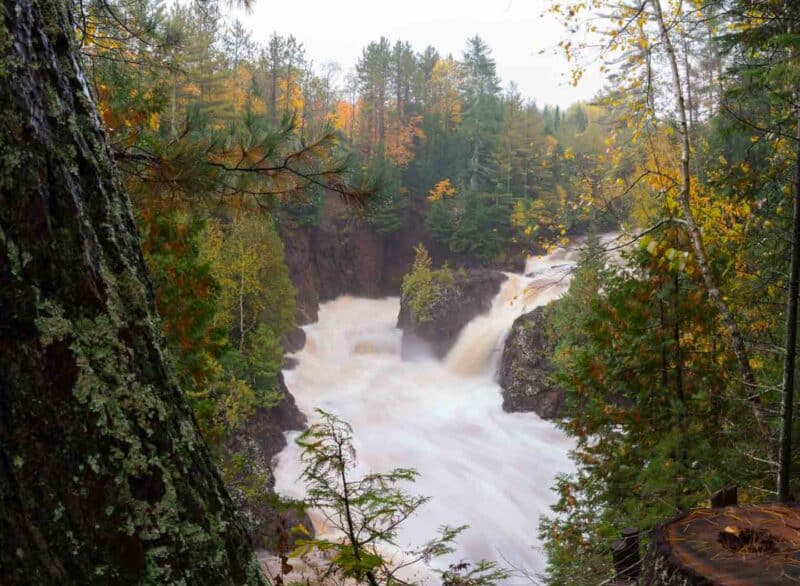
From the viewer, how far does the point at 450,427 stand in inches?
685

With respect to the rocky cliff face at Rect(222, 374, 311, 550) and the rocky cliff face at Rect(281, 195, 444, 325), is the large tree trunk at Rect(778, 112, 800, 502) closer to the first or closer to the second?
the rocky cliff face at Rect(222, 374, 311, 550)

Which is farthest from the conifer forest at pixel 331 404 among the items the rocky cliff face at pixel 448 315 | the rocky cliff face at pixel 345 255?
the rocky cliff face at pixel 345 255

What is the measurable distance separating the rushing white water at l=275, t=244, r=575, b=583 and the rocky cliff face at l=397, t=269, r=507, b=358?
42 centimetres

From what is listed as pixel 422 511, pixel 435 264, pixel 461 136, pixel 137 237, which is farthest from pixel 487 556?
pixel 461 136

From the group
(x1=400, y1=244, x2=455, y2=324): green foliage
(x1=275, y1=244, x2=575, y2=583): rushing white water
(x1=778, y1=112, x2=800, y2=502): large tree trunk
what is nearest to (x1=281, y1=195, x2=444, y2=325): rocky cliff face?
(x1=275, y1=244, x2=575, y2=583): rushing white water

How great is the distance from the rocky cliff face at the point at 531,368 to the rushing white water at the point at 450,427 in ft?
1.56

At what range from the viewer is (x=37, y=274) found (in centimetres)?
109

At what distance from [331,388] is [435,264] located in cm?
1333

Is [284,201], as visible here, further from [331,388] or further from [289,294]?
[331,388]

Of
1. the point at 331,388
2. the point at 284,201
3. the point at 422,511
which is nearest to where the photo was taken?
the point at 284,201

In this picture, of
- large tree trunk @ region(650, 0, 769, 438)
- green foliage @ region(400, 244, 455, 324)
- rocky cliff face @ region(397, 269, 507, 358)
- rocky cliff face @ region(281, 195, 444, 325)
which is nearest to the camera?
large tree trunk @ region(650, 0, 769, 438)

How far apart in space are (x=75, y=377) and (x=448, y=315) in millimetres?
22709

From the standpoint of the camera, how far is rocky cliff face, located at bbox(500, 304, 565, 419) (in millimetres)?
18031

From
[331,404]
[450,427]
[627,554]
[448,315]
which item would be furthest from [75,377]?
[448,315]
